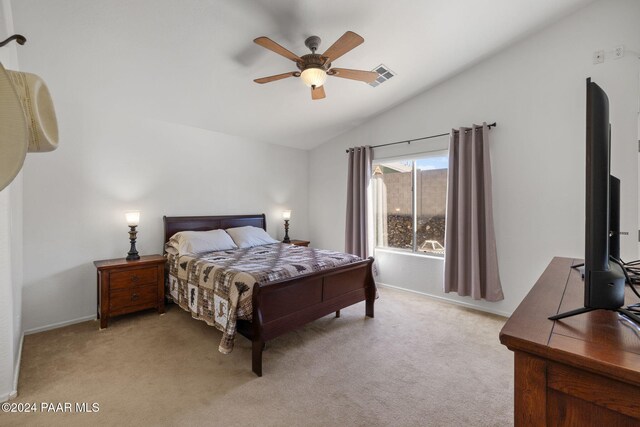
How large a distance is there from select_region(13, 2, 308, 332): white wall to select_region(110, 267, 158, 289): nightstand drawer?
1.60 ft

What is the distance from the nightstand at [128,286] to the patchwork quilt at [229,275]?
164mm

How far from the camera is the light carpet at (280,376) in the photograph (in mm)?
1763

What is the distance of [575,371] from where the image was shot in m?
0.72

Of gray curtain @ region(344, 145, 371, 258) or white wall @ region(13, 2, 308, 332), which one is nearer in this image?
white wall @ region(13, 2, 308, 332)

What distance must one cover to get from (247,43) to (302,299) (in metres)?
2.36

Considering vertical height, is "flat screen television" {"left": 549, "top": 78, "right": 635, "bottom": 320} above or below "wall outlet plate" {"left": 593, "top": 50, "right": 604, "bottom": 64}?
below

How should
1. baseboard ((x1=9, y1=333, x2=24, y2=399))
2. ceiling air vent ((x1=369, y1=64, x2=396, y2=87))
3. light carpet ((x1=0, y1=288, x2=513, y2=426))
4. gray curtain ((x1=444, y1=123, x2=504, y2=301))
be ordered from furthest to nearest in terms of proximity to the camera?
gray curtain ((x1=444, y1=123, x2=504, y2=301)) < ceiling air vent ((x1=369, y1=64, x2=396, y2=87)) < baseboard ((x1=9, y1=333, x2=24, y2=399)) < light carpet ((x1=0, y1=288, x2=513, y2=426))

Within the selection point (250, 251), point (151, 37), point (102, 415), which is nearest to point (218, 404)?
point (102, 415)

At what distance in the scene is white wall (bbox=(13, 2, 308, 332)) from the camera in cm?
240

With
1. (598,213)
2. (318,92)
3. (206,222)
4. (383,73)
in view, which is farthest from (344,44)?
(206,222)

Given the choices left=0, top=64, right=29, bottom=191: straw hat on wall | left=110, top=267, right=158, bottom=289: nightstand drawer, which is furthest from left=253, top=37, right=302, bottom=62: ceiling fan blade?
left=110, top=267, right=158, bottom=289: nightstand drawer

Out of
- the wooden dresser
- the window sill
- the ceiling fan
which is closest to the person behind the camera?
the wooden dresser

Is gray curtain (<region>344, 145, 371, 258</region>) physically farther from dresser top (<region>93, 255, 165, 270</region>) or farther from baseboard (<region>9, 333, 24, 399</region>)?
baseboard (<region>9, 333, 24, 399</region>)

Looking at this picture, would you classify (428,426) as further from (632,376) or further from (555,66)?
(555,66)
